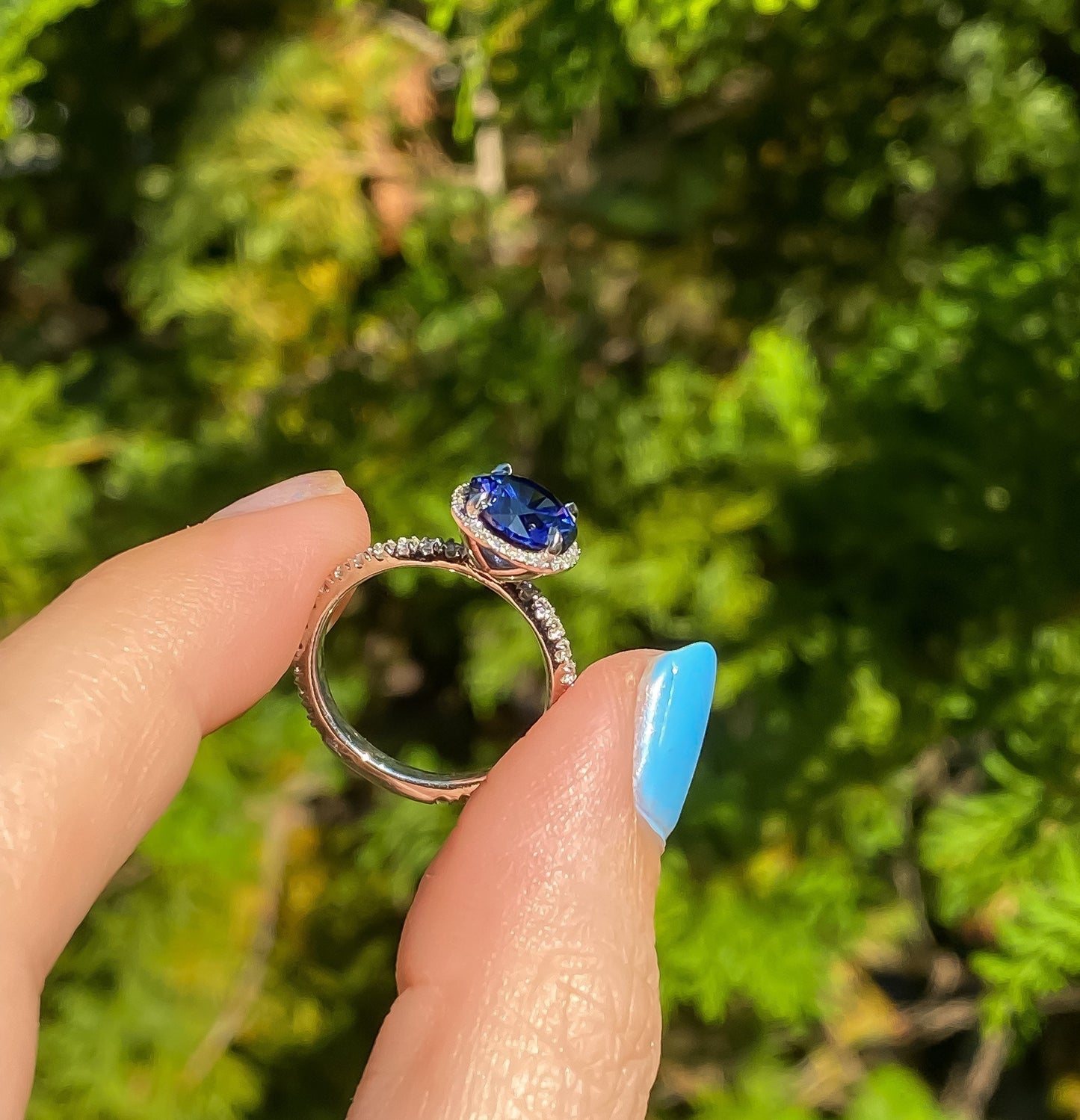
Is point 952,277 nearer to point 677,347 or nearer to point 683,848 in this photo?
point 677,347

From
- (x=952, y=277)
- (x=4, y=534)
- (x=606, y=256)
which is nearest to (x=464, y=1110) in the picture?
(x=952, y=277)

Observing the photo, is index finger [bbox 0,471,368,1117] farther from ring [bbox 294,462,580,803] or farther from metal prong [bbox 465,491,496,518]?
metal prong [bbox 465,491,496,518]

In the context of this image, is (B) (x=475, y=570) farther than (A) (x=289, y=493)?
No

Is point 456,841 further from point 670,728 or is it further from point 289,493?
point 289,493

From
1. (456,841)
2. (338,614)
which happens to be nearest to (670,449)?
(338,614)

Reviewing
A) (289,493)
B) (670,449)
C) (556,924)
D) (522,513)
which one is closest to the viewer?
(556,924)

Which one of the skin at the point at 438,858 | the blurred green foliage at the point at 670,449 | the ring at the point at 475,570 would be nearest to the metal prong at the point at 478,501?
the ring at the point at 475,570

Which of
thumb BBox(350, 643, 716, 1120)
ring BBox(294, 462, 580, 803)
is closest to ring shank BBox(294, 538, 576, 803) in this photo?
ring BBox(294, 462, 580, 803)
